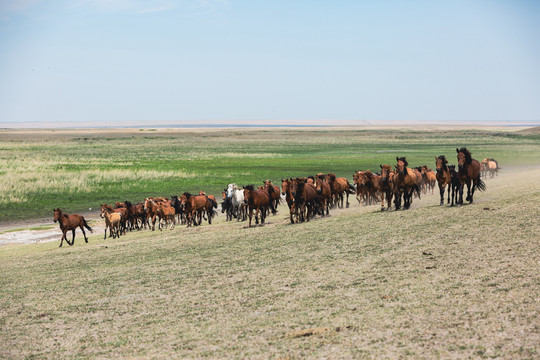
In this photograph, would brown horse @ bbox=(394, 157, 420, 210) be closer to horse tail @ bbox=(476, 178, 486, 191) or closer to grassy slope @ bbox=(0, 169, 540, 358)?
horse tail @ bbox=(476, 178, 486, 191)

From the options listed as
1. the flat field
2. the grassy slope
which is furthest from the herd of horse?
the grassy slope

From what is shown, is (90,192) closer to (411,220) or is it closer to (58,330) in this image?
(411,220)

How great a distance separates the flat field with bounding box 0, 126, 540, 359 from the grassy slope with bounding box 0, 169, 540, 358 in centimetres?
4

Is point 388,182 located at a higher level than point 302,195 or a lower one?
higher

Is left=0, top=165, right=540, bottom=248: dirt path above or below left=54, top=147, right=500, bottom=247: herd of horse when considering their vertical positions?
below

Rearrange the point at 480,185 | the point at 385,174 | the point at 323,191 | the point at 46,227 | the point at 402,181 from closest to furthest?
→ the point at 402,181, the point at 385,174, the point at 480,185, the point at 323,191, the point at 46,227

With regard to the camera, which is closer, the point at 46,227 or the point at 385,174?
the point at 385,174

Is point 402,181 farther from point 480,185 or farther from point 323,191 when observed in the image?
point 323,191

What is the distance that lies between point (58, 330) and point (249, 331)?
392cm

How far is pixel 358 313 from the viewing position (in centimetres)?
1041

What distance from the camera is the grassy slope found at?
9.09m

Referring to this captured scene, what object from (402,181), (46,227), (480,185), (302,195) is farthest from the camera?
(46,227)

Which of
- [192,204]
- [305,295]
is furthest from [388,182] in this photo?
[305,295]

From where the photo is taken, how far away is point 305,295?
12102 millimetres
